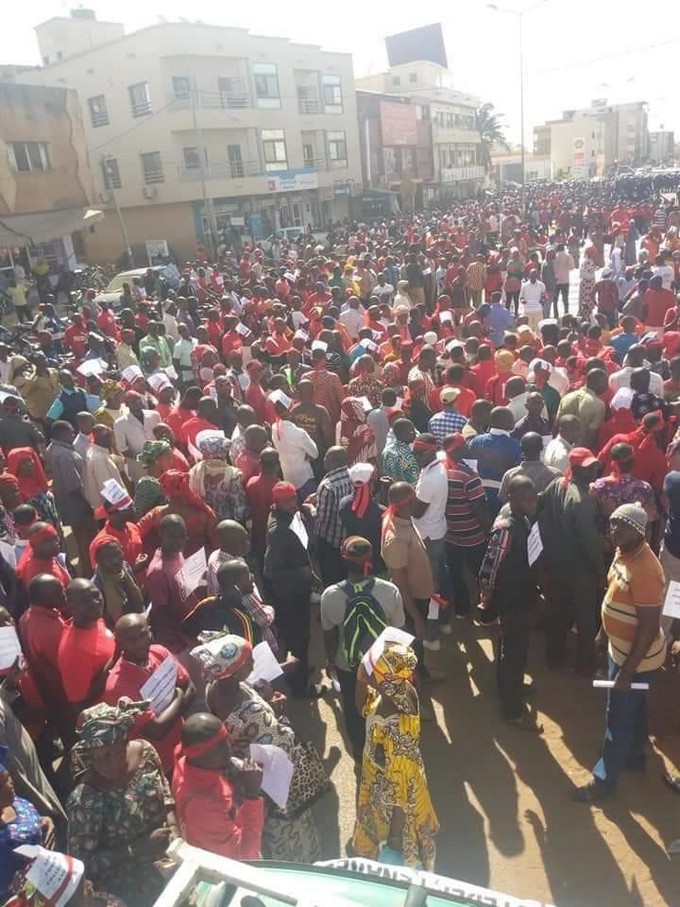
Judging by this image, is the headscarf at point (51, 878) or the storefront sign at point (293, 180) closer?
the headscarf at point (51, 878)

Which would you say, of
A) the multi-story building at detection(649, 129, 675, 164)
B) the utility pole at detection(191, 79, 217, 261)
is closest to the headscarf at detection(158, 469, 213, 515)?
the utility pole at detection(191, 79, 217, 261)

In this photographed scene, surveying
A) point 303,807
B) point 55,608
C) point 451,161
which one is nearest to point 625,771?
point 303,807

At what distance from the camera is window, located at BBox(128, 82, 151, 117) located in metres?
31.4

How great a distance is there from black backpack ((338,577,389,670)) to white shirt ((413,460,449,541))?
1249 mm

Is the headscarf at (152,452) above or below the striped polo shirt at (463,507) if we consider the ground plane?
above

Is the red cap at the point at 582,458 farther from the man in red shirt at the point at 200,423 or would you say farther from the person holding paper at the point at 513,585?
the man in red shirt at the point at 200,423

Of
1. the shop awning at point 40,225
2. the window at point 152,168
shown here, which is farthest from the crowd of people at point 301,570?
the window at point 152,168

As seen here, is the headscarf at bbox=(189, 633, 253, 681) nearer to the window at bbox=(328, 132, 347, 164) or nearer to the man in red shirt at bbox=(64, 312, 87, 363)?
the man in red shirt at bbox=(64, 312, 87, 363)

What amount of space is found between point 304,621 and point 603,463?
2.40 meters

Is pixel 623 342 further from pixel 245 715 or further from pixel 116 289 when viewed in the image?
pixel 116 289

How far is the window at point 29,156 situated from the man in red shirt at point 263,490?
22.5 meters

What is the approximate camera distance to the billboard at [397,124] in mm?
44188

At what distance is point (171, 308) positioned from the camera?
1141 centimetres

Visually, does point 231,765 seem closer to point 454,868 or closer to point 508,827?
point 454,868
